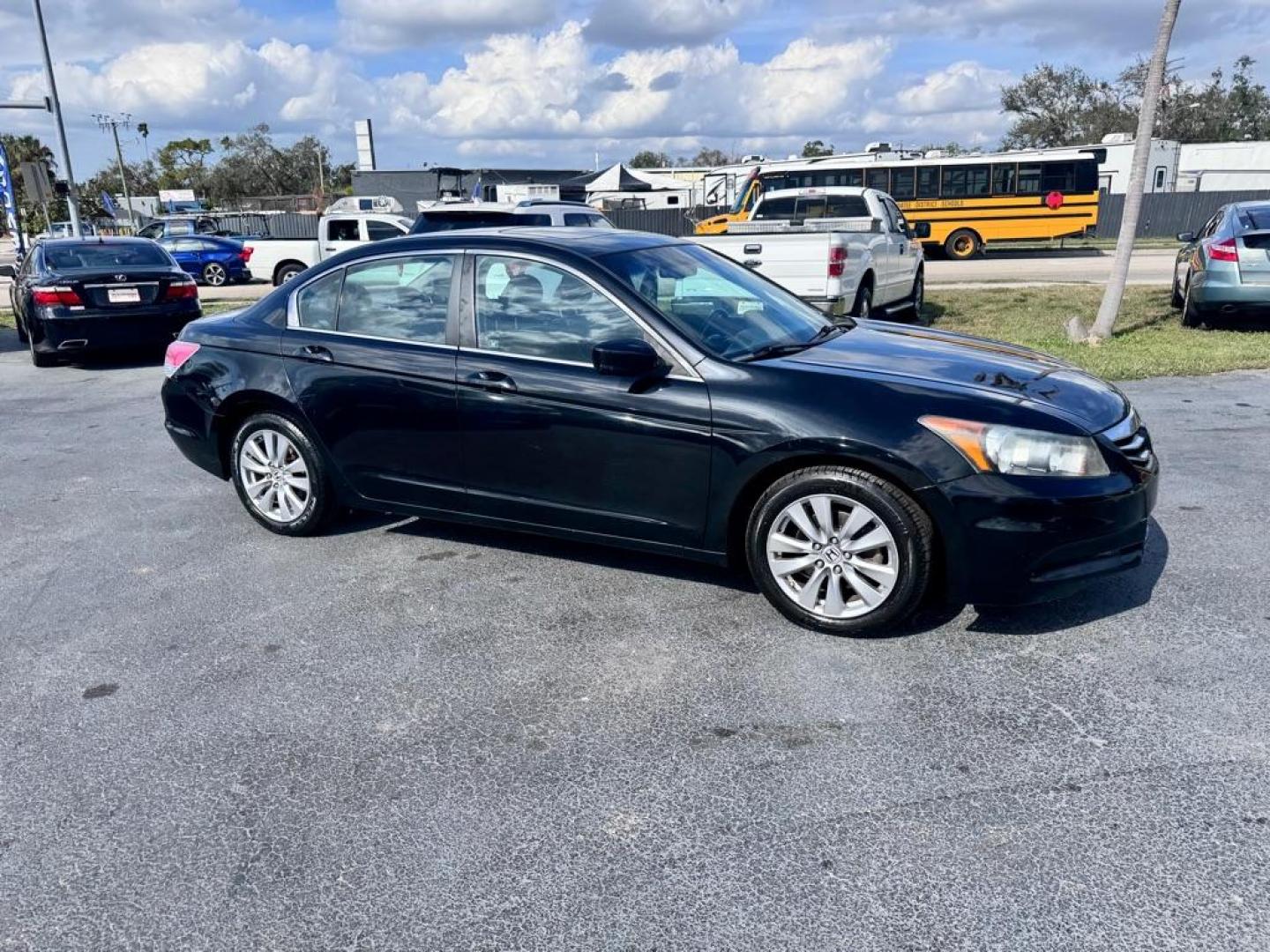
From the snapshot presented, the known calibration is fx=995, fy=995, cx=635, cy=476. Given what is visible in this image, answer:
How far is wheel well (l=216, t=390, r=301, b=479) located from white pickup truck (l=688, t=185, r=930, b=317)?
445 centimetres

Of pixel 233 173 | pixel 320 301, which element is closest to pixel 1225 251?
pixel 320 301

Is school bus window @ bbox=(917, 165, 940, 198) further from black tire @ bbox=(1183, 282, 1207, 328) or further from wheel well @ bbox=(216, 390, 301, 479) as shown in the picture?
wheel well @ bbox=(216, 390, 301, 479)

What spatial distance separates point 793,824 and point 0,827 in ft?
7.64

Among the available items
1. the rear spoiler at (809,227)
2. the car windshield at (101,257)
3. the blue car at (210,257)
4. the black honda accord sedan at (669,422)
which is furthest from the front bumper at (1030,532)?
the blue car at (210,257)

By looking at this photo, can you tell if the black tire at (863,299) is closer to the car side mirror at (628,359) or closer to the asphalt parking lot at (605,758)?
the asphalt parking lot at (605,758)

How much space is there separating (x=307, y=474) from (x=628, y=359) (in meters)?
2.07

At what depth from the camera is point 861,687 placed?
3.63m

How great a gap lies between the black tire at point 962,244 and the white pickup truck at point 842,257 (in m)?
12.8

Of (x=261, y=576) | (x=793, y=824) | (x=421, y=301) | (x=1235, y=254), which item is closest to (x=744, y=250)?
(x=1235, y=254)

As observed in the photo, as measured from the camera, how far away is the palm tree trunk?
33.6ft

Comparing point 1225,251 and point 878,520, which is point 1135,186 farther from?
point 878,520

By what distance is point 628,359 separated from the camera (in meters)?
4.14

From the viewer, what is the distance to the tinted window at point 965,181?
27.7 metres

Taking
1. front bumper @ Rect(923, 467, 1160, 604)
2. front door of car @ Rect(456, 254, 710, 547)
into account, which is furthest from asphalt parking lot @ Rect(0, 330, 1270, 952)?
front door of car @ Rect(456, 254, 710, 547)
